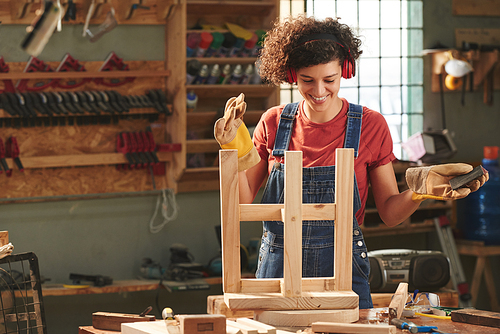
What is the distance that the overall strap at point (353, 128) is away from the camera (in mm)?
1835

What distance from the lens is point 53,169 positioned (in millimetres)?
3998

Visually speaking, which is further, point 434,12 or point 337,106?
point 434,12

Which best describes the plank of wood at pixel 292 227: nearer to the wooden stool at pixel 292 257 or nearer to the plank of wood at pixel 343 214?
the wooden stool at pixel 292 257

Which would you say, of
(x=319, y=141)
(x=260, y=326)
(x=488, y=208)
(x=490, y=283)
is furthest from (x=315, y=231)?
(x=490, y=283)

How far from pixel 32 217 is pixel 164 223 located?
0.90 meters

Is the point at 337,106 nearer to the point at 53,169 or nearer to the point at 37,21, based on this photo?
the point at 37,21

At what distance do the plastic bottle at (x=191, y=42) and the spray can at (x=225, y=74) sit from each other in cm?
25

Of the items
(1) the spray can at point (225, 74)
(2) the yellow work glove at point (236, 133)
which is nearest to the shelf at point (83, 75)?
(1) the spray can at point (225, 74)

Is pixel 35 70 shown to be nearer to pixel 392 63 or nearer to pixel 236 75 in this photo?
pixel 236 75

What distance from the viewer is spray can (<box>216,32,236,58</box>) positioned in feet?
13.4

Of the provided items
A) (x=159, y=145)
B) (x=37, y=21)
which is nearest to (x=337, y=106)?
(x=37, y=21)

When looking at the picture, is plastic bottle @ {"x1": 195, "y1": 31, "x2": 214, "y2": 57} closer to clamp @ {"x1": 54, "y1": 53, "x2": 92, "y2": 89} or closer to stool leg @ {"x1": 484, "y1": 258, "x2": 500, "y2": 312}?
clamp @ {"x1": 54, "y1": 53, "x2": 92, "y2": 89}

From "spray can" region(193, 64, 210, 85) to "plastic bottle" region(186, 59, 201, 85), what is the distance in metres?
0.03

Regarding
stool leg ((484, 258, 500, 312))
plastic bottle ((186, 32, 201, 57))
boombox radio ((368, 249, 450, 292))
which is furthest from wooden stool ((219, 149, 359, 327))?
stool leg ((484, 258, 500, 312))
